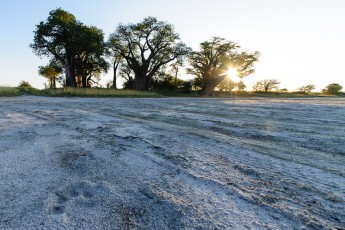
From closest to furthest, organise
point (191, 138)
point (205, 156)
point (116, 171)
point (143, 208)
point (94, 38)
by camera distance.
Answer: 1. point (143, 208)
2. point (116, 171)
3. point (205, 156)
4. point (191, 138)
5. point (94, 38)

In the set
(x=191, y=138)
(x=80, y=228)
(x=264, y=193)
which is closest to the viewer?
(x=80, y=228)

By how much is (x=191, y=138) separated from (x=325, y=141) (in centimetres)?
175

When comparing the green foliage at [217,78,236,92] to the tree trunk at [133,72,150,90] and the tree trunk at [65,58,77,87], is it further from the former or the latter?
the tree trunk at [65,58,77,87]

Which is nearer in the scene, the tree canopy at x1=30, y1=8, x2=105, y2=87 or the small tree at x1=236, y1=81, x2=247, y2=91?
the tree canopy at x1=30, y1=8, x2=105, y2=87

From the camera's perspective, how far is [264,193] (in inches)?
64.2

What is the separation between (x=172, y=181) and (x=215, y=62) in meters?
28.8

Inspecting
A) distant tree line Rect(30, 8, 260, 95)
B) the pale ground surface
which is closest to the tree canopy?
distant tree line Rect(30, 8, 260, 95)

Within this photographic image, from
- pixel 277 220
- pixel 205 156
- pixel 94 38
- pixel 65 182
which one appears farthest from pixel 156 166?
pixel 94 38

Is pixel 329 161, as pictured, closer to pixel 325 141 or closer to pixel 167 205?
pixel 325 141

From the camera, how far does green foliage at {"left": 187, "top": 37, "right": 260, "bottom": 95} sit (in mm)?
28828

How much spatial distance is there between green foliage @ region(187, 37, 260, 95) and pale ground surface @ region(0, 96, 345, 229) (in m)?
26.3

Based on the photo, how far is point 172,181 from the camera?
6.04 ft

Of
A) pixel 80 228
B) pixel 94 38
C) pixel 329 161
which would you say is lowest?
pixel 80 228

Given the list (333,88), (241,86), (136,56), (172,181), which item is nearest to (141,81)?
(136,56)
